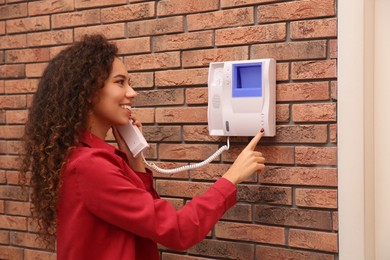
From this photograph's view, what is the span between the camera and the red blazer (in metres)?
1.69

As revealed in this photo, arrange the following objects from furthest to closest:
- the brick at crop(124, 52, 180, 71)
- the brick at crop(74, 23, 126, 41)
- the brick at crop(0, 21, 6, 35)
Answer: the brick at crop(0, 21, 6, 35), the brick at crop(74, 23, 126, 41), the brick at crop(124, 52, 180, 71)

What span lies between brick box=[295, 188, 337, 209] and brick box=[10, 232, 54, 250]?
1348 mm

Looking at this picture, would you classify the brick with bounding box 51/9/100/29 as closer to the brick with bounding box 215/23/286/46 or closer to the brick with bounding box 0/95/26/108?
the brick with bounding box 0/95/26/108

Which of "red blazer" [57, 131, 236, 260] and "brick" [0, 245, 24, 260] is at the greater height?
"red blazer" [57, 131, 236, 260]

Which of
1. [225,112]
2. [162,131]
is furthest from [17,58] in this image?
[225,112]

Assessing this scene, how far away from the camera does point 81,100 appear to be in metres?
1.81

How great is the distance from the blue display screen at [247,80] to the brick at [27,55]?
107 cm

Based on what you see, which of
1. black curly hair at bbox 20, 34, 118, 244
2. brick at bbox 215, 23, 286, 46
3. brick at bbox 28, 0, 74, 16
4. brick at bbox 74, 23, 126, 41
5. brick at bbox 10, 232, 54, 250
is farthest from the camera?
brick at bbox 10, 232, 54, 250

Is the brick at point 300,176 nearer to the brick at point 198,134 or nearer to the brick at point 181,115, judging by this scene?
the brick at point 198,134

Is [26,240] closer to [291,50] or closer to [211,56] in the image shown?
[211,56]

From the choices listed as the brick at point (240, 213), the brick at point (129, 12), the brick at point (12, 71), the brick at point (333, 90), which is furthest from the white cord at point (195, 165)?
the brick at point (12, 71)

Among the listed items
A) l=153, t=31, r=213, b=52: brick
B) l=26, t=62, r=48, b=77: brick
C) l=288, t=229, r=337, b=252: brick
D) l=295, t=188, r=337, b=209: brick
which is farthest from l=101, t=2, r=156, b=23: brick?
l=288, t=229, r=337, b=252: brick

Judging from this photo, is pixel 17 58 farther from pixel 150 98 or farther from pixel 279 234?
pixel 279 234

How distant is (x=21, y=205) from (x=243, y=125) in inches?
52.6
